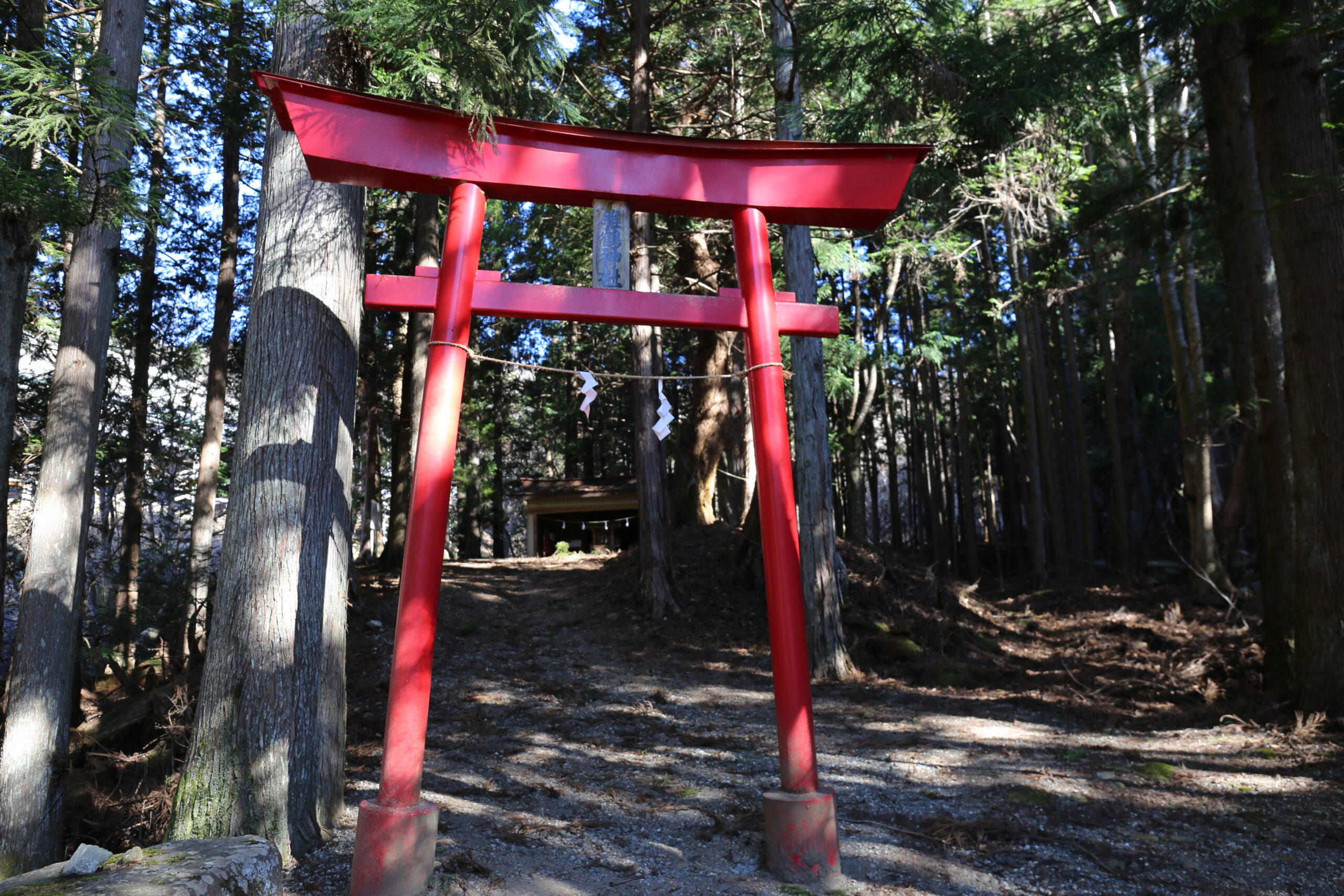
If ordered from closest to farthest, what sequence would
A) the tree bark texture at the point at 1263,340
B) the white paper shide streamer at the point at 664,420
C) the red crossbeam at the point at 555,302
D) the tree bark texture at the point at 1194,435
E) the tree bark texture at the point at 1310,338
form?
the red crossbeam at the point at 555,302
the white paper shide streamer at the point at 664,420
the tree bark texture at the point at 1310,338
the tree bark texture at the point at 1263,340
the tree bark texture at the point at 1194,435

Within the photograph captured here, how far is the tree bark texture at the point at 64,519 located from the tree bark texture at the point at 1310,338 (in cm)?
917

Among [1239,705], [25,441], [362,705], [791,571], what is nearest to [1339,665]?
[1239,705]

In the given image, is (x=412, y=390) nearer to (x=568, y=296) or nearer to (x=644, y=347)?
(x=644, y=347)

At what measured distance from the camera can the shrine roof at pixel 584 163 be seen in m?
4.18

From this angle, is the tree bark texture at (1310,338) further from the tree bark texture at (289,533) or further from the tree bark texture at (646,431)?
the tree bark texture at (646,431)

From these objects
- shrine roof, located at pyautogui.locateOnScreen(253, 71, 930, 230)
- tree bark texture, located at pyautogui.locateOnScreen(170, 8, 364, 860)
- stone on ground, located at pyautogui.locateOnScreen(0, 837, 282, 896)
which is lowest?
stone on ground, located at pyautogui.locateOnScreen(0, 837, 282, 896)

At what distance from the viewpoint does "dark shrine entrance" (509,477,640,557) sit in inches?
942

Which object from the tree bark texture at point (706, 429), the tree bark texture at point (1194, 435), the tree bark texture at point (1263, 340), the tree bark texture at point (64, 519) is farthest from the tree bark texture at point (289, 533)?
the tree bark texture at point (1194, 435)

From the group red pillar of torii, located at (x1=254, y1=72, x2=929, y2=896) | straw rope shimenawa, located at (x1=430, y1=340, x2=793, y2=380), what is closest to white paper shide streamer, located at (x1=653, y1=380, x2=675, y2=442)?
straw rope shimenawa, located at (x1=430, y1=340, x2=793, y2=380)

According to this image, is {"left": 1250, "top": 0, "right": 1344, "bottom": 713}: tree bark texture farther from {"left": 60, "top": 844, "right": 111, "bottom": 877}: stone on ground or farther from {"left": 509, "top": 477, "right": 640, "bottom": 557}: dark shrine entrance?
{"left": 509, "top": 477, "right": 640, "bottom": 557}: dark shrine entrance

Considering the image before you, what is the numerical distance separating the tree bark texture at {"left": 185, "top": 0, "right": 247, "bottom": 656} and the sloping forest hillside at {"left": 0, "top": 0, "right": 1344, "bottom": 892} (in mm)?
65

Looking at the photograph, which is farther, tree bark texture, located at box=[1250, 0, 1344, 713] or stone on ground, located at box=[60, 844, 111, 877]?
tree bark texture, located at box=[1250, 0, 1344, 713]

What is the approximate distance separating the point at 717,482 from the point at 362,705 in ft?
33.6

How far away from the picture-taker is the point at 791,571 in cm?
443
